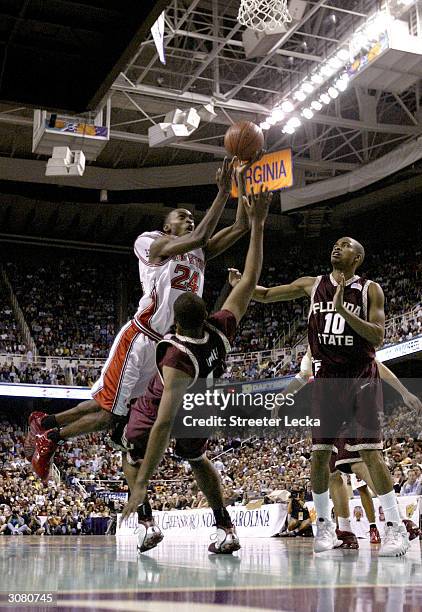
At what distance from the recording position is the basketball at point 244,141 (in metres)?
5.49

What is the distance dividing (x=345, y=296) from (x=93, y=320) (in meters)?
26.4

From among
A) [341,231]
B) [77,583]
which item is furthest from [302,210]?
[77,583]

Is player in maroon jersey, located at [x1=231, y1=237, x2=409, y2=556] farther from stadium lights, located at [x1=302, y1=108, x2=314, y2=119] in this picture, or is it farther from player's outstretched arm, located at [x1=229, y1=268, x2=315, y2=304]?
stadium lights, located at [x1=302, y1=108, x2=314, y2=119]

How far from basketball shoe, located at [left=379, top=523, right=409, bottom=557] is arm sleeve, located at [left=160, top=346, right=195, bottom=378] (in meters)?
1.72

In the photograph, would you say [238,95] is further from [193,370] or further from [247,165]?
[193,370]

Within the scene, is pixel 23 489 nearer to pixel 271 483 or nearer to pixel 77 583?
pixel 271 483

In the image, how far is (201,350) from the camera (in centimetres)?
415

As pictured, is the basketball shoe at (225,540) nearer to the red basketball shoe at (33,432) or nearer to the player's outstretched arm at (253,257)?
the player's outstretched arm at (253,257)

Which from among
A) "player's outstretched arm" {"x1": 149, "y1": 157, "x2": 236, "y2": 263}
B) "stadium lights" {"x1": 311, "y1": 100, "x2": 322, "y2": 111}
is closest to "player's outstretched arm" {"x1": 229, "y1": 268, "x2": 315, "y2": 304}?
"player's outstretched arm" {"x1": 149, "y1": 157, "x2": 236, "y2": 263}

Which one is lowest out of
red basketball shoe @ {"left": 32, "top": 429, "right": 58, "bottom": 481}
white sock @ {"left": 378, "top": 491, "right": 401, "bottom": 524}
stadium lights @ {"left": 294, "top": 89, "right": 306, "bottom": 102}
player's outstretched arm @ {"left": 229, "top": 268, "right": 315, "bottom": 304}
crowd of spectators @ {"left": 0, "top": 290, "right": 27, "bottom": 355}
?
white sock @ {"left": 378, "top": 491, "right": 401, "bottom": 524}

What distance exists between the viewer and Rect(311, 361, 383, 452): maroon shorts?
4.89 m

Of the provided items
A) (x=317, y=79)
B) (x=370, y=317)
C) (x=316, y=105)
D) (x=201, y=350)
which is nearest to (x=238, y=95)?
(x=316, y=105)

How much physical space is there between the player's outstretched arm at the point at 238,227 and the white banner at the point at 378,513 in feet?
19.4

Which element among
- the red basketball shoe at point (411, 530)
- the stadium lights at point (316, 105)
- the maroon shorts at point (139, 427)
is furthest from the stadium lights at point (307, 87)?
the maroon shorts at point (139, 427)
